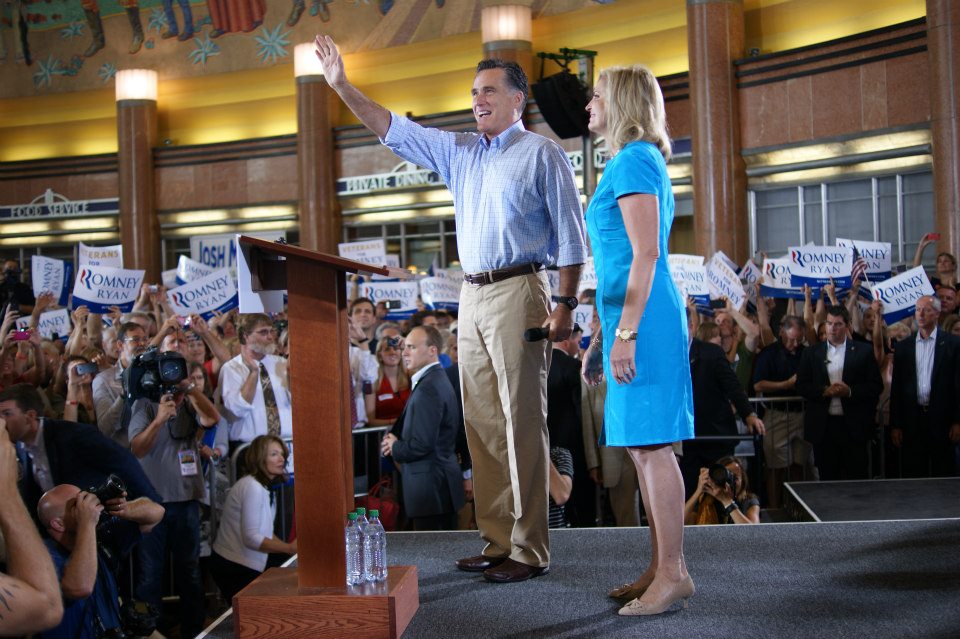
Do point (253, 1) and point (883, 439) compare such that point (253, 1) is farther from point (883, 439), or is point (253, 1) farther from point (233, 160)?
point (883, 439)

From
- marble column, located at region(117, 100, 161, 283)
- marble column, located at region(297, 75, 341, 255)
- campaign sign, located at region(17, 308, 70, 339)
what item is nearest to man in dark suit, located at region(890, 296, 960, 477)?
campaign sign, located at region(17, 308, 70, 339)

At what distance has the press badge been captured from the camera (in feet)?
20.0

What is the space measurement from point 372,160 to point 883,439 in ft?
37.4

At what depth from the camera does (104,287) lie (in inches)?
382

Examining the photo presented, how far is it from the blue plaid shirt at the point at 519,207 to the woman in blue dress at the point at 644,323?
0.31m

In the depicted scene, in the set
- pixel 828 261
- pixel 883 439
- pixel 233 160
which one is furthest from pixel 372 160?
pixel 883 439

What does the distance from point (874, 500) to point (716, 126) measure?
31.6ft

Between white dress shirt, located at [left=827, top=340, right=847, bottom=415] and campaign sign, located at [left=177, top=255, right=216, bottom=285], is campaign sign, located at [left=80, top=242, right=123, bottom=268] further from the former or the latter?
white dress shirt, located at [left=827, top=340, right=847, bottom=415]

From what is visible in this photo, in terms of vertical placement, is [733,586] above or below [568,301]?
below

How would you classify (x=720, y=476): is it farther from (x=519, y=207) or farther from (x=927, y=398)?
(x=519, y=207)

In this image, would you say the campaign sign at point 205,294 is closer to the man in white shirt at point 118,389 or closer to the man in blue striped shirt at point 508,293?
the man in white shirt at point 118,389

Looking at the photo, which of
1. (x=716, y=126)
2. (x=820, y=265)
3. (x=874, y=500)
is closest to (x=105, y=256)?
(x=820, y=265)

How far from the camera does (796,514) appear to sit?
5.36m

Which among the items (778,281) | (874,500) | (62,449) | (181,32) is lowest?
(874,500)
